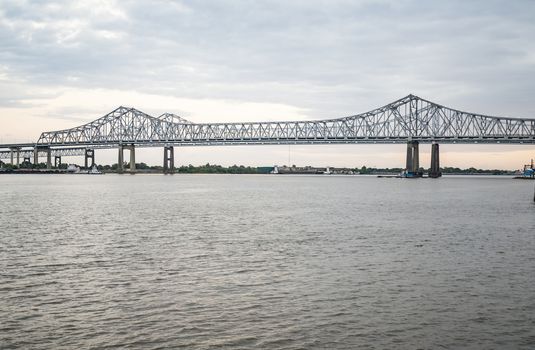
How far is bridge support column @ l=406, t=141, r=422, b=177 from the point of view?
5871 inches

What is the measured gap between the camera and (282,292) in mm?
14516

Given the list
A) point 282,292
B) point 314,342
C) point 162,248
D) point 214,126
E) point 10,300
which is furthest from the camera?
point 214,126

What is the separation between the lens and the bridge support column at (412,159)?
149 meters

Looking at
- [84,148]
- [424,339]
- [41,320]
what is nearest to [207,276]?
[41,320]

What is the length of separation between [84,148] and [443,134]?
4524 inches

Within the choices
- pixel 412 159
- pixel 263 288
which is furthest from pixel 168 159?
pixel 263 288

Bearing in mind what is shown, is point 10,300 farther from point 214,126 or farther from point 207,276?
point 214,126

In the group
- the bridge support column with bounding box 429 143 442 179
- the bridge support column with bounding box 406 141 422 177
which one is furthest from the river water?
the bridge support column with bounding box 429 143 442 179

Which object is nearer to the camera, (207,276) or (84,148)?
(207,276)

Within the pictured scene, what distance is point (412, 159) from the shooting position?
152 metres

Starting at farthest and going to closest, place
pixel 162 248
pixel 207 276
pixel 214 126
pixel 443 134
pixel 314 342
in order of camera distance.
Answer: pixel 214 126, pixel 443 134, pixel 162 248, pixel 207 276, pixel 314 342

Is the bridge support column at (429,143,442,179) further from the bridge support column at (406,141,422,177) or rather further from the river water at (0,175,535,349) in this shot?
the river water at (0,175,535,349)

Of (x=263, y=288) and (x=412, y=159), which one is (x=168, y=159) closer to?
(x=412, y=159)

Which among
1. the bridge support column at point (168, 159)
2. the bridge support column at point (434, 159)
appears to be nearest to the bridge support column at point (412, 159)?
the bridge support column at point (434, 159)
